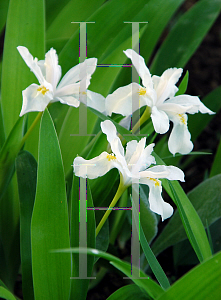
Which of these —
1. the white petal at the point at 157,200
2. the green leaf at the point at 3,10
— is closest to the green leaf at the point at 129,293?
the white petal at the point at 157,200

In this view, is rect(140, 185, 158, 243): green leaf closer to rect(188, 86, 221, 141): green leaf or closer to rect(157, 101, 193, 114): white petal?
rect(157, 101, 193, 114): white petal

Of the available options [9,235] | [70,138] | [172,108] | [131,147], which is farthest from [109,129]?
[9,235]

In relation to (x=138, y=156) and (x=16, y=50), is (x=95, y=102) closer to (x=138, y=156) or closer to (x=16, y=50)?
(x=138, y=156)

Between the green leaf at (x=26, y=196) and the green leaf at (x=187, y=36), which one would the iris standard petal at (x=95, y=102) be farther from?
the green leaf at (x=187, y=36)

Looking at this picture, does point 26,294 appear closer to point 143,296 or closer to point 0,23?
point 143,296

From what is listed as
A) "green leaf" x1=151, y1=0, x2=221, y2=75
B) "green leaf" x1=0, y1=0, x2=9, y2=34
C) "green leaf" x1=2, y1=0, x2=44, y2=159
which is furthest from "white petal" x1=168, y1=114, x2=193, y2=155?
"green leaf" x1=0, y1=0, x2=9, y2=34

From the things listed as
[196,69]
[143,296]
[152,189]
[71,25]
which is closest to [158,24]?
[71,25]
